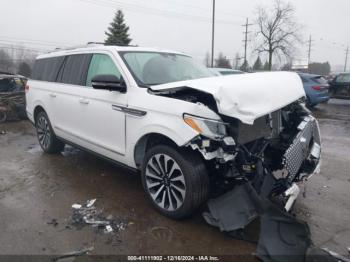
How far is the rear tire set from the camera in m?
6.01

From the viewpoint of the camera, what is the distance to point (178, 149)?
11.4 feet

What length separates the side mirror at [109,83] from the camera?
3.90 meters

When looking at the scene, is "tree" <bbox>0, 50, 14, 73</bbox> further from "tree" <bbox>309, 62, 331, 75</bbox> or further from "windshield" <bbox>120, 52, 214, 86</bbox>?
"tree" <bbox>309, 62, 331, 75</bbox>

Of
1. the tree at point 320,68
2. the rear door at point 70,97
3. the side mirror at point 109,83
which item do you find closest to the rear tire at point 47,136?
the rear door at point 70,97

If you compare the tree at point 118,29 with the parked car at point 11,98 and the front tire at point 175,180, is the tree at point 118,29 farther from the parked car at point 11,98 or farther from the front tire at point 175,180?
the front tire at point 175,180

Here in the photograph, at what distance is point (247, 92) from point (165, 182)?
134cm

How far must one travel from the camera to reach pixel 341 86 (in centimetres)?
1659

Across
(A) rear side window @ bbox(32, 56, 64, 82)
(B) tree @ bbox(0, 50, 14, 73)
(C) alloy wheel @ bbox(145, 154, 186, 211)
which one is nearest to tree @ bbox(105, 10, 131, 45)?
(B) tree @ bbox(0, 50, 14, 73)

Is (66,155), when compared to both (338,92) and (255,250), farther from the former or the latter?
(338,92)

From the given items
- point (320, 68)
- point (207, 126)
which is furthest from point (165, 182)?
point (320, 68)

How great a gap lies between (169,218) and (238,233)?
79 cm

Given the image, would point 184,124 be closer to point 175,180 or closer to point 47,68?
point 175,180

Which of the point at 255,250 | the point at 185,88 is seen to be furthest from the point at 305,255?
the point at 185,88

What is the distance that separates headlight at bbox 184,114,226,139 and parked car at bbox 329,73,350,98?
51.3 ft
